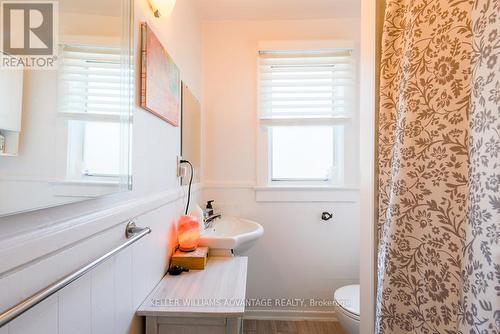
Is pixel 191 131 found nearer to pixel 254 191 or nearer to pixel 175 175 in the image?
pixel 175 175


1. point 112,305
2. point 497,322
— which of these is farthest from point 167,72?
point 497,322

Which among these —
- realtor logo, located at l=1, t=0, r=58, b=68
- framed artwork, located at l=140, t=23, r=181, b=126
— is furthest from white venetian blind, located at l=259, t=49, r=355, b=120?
realtor logo, located at l=1, t=0, r=58, b=68

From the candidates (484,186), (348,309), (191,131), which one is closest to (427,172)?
(484,186)

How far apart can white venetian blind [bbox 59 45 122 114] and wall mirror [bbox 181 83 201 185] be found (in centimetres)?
77

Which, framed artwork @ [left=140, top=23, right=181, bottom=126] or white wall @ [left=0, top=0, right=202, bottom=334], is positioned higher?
framed artwork @ [left=140, top=23, right=181, bottom=126]

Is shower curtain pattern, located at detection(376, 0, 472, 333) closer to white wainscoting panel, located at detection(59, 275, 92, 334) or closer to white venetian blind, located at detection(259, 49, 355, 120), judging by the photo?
white wainscoting panel, located at detection(59, 275, 92, 334)

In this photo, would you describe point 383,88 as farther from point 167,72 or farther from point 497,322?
point 167,72

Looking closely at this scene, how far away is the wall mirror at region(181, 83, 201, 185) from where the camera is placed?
158cm

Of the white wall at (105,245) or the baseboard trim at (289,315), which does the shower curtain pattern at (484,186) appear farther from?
the baseboard trim at (289,315)

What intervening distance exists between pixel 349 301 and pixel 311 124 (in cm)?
129

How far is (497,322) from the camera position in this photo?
1.53ft

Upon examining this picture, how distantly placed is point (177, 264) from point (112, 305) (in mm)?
537

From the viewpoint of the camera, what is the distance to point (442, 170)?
2.10ft

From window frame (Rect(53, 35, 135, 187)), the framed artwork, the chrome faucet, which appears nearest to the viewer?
window frame (Rect(53, 35, 135, 187))
